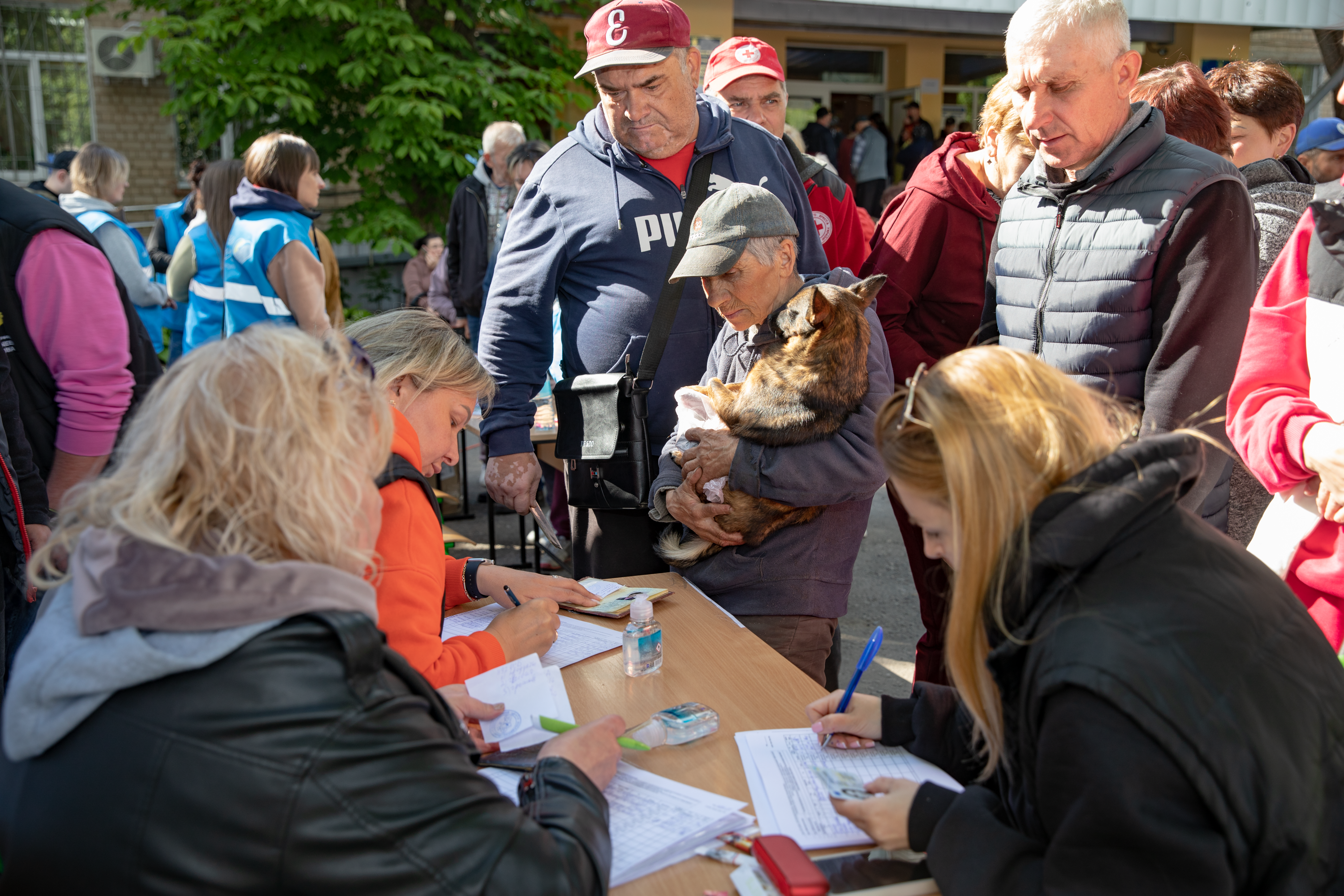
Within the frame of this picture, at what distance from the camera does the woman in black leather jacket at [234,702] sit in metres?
1.00

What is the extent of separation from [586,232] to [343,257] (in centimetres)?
1026

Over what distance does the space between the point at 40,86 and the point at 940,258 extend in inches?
492

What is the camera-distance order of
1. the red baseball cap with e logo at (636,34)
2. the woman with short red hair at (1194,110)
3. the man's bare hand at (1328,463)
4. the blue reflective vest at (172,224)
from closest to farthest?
the man's bare hand at (1328,463) < the red baseball cap with e logo at (636,34) < the woman with short red hair at (1194,110) < the blue reflective vest at (172,224)

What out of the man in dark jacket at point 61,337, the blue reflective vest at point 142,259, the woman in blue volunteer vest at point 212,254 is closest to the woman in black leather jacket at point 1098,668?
the man in dark jacket at point 61,337

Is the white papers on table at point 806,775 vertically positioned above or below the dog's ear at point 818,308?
below

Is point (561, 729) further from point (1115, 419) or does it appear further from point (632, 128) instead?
point (632, 128)

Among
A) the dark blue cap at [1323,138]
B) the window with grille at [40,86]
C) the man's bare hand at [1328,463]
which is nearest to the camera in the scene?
the man's bare hand at [1328,463]

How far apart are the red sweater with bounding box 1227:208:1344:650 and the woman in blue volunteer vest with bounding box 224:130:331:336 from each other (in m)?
3.19

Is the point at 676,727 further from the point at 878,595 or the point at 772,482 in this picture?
the point at 878,595

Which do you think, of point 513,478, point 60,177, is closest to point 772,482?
point 513,478

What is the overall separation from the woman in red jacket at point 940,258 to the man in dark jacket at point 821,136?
9405 millimetres

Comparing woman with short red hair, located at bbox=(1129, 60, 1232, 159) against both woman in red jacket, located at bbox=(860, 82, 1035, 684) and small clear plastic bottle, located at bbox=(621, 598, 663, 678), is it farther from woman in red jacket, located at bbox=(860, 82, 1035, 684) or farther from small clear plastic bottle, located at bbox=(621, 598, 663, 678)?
small clear plastic bottle, located at bbox=(621, 598, 663, 678)

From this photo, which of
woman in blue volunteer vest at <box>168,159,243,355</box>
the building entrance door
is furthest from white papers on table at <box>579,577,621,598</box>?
the building entrance door

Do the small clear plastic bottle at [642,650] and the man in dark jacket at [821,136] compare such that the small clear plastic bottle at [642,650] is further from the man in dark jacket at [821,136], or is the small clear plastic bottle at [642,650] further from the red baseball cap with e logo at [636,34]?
the man in dark jacket at [821,136]
